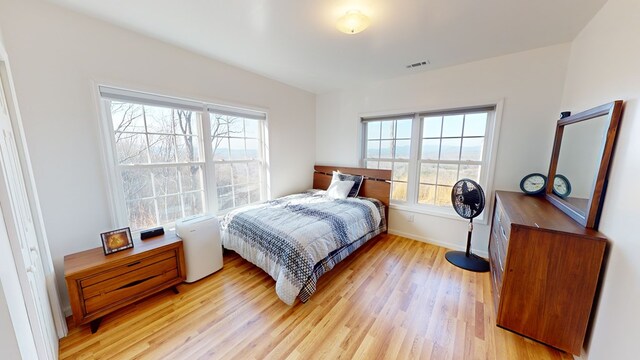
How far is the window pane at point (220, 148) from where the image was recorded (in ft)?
8.64

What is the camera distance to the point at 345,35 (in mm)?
1913

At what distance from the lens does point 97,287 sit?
156 centimetres

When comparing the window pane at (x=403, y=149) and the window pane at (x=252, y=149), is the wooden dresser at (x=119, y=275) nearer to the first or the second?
the window pane at (x=252, y=149)

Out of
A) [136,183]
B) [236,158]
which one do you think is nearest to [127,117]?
[136,183]

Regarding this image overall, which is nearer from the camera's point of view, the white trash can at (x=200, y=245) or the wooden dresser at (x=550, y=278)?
the wooden dresser at (x=550, y=278)

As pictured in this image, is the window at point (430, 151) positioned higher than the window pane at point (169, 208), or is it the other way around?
the window at point (430, 151)

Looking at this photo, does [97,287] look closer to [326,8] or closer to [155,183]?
[155,183]

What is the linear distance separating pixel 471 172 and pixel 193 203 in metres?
3.40

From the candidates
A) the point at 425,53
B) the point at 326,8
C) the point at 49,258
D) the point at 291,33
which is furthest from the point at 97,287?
the point at 425,53

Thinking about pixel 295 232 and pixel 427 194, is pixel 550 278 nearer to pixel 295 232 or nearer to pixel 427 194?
pixel 427 194

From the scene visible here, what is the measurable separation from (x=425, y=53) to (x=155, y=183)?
10.2 feet

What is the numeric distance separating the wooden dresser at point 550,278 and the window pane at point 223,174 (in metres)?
2.87

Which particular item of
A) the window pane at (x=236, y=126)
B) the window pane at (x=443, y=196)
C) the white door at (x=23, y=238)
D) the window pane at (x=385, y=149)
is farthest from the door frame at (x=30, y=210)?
the window pane at (x=443, y=196)

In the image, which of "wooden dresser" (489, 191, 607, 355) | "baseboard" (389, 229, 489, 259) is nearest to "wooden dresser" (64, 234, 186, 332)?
"wooden dresser" (489, 191, 607, 355)
